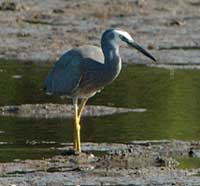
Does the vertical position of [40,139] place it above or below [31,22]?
below

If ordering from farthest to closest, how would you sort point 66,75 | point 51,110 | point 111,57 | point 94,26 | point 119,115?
1. point 94,26
2. point 51,110
3. point 119,115
4. point 66,75
5. point 111,57

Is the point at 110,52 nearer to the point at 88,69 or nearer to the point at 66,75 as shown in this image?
the point at 88,69

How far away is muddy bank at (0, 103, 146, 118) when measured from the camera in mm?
12539

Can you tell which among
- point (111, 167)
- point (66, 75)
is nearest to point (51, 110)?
point (66, 75)

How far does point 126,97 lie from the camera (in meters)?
13.7

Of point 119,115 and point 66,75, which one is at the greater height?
point 66,75

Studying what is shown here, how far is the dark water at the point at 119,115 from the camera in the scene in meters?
11.2

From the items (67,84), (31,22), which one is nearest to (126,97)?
(67,84)

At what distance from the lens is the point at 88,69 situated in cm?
1101

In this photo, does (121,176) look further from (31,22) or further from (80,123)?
(31,22)

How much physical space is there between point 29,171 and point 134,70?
6.32 metres

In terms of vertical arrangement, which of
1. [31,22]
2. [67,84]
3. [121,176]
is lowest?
[121,176]

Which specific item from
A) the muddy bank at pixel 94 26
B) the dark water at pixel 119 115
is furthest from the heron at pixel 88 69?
the muddy bank at pixel 94 26

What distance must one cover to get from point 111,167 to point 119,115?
2.81m
